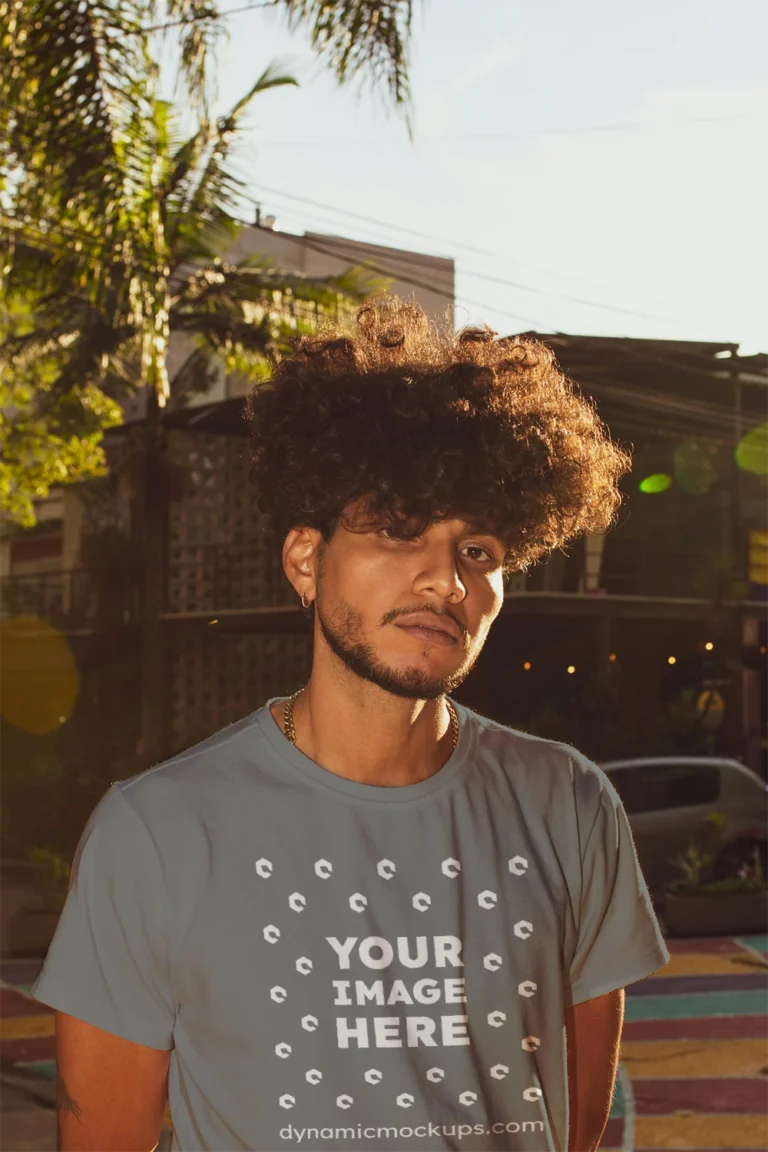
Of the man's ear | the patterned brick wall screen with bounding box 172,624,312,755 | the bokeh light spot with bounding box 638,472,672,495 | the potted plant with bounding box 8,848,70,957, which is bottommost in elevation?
the potted plant with bounding box 8,848,70,957

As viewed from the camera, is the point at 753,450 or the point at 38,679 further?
the point at 38,679

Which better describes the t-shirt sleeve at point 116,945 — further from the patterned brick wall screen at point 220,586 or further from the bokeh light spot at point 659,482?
the bokeh light spot at point 659,482

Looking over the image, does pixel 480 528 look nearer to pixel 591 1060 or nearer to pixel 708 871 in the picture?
pixel 591 1060

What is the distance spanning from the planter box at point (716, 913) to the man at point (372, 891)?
1048 centimetres

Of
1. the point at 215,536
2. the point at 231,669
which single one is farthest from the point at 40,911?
the point at 215,536

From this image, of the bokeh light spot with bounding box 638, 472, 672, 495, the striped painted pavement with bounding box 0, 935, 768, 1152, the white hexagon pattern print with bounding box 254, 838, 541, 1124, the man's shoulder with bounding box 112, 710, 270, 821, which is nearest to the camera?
the white hexagon pattern print with bounding box 254, 838, 541, 1124

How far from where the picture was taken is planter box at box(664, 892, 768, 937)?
12.3m

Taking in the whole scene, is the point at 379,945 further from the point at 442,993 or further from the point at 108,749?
the point at 108,749

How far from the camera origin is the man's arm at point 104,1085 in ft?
6.55

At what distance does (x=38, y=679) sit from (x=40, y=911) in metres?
14.0

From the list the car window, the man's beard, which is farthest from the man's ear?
the car window

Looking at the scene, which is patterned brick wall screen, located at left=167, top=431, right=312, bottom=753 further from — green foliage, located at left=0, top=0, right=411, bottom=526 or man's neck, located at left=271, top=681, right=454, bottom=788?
man's neck, located at left=271, top=681, right=454, bottom=788

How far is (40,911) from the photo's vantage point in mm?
11281

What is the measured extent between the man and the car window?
1171 cm
